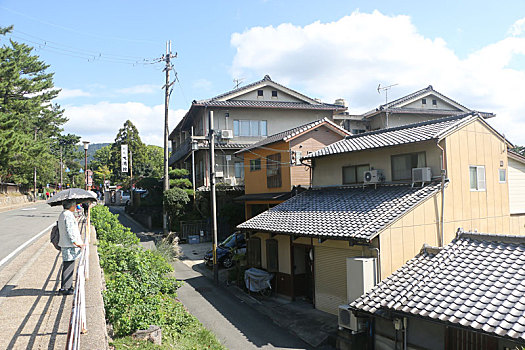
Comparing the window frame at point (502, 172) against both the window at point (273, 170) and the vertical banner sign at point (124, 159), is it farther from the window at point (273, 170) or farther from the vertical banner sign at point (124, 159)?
the vertical banner sign at point (124, 159)

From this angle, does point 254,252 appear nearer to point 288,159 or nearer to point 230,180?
point 288,159

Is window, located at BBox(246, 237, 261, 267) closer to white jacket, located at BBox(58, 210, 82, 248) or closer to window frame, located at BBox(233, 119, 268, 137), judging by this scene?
white jacket, located at BBox(58, 210, 82, 248)

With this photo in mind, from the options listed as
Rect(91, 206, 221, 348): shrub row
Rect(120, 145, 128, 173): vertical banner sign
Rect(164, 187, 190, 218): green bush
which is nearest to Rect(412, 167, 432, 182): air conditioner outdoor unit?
Rect(91, 206, 221, 348): shrub row

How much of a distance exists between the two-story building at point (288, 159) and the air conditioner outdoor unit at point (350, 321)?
9370 mm

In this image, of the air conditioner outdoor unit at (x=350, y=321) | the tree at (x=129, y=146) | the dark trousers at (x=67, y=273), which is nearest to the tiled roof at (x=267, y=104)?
the air conditioner outdoor unit at (x=350, y=321)

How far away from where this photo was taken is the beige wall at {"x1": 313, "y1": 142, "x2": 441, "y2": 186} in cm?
1387

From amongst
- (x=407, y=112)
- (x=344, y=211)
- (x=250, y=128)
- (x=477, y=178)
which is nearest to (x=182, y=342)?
(x=344, y=211)

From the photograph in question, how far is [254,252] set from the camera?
18.1 m

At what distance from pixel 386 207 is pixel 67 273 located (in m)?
10.1

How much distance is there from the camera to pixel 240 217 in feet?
94.9

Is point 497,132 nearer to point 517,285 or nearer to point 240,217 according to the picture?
point 517,285

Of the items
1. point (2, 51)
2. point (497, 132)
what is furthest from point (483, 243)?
point (2, 51)

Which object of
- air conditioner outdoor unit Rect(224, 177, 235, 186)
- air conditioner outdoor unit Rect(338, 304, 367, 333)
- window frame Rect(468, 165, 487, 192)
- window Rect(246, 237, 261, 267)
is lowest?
air conditioner outdoor unit Rect(338, 304, 367, 333)

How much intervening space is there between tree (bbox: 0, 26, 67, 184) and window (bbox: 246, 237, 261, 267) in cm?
2544
